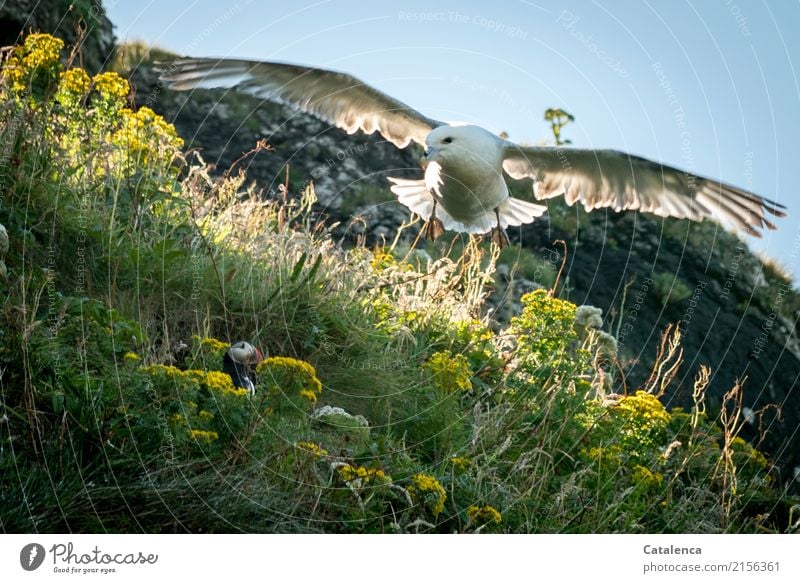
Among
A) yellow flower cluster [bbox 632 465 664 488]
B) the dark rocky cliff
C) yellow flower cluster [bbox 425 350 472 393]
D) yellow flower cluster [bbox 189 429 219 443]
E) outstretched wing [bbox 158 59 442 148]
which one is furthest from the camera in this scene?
the dark rocky cliff

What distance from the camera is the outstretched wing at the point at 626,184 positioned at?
18.8 ft

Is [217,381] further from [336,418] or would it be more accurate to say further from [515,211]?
[515,211]

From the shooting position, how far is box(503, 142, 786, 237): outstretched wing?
573 centimetres

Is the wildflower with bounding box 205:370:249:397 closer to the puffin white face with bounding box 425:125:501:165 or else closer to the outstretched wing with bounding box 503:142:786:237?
the puffin white face with bounding box 425:125:501:165

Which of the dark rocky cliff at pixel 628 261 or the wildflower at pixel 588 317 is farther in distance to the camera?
the dark rocky cliff at pixel 628 261

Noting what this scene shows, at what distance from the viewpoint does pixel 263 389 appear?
380cm

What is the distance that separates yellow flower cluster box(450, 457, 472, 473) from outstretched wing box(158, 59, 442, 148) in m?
2.57

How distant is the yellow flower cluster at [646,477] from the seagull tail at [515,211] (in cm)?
291

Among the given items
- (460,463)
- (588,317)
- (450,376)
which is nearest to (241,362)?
(450,376)

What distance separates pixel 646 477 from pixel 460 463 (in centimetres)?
80

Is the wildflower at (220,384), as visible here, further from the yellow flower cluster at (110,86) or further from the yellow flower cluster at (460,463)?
the yellow flower cluster at (110,86)

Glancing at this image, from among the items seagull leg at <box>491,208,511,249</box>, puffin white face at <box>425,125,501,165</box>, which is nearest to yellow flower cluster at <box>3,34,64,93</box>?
puffin white face at <box>425,125,501,165</box>

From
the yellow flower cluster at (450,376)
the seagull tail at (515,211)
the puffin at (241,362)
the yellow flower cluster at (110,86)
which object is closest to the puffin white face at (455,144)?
the seagull tail at (515,211)

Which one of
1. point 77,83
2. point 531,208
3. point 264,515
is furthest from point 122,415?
point 531,208
